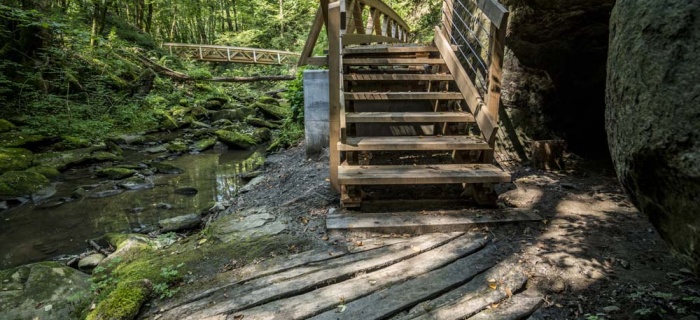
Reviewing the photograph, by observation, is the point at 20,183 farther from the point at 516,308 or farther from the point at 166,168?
the point at 516,308

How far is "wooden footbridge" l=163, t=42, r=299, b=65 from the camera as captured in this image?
79.5 ft

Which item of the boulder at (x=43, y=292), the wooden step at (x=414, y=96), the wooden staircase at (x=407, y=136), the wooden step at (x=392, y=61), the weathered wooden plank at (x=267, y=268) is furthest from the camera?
the wooden step at (x=392, y=61)

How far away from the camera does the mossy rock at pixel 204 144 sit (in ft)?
36.6

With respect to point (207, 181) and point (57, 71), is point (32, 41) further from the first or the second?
point (207, 181)

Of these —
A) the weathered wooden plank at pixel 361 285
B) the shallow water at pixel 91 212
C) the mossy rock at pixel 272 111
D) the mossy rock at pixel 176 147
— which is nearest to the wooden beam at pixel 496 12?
the weathered wooden plank at pixel 361 285

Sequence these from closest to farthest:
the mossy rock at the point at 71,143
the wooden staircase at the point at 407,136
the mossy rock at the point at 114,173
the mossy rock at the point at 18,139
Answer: the wooden staircase at the point at 407,136 → the mossy rock at the point at 114,173 → the mossy rock at the point at 18,139 → the mossy rock at the point at 71,143

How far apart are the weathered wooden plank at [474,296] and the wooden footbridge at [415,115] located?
118cm

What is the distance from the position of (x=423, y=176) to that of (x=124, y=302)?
2.86 metres

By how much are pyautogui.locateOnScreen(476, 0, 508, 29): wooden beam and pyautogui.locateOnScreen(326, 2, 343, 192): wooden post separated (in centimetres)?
178

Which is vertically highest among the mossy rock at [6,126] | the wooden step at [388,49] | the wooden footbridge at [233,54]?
the wooden footbridge at [233,54]

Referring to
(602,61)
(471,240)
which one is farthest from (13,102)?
(602,61)

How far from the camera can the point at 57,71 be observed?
11.2 meters

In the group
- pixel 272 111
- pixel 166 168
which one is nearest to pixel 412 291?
pixel 166 168

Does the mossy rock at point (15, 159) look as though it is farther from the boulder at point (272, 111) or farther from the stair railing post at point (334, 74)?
the boulder at point (272, 111)
